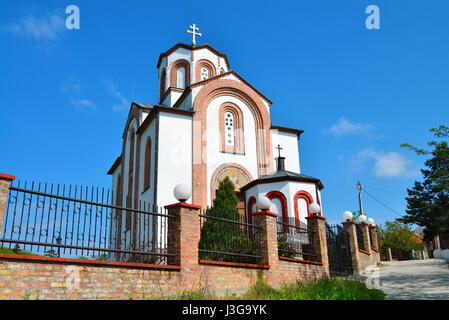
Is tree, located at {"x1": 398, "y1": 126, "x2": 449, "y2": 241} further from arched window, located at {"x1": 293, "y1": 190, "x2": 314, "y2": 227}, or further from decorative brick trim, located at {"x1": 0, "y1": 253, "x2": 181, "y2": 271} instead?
decorative brick trim, located at {"x1": 0, "y1": 253, "x2": 181, "y2": 271}

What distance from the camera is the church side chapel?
1736 centimetres

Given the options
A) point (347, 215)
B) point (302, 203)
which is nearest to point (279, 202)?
point (302, 203)

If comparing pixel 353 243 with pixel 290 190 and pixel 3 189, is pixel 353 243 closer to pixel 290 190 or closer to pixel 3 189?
pixel 290 190

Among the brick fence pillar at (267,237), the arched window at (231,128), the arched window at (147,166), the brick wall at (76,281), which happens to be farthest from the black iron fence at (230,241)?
the arched window at (231,128)

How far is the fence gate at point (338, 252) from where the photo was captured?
13.0 m

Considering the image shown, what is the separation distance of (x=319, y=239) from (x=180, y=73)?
53.9ft

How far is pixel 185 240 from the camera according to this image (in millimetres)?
7859

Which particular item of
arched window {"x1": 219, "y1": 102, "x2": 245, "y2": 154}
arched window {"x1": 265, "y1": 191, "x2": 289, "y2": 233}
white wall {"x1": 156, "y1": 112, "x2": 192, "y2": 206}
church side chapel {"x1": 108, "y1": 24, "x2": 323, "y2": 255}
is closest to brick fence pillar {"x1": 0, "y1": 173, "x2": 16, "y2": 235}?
church side chapel {"x1": 108, "y1": 24, "x2": 323, "y2": 255}

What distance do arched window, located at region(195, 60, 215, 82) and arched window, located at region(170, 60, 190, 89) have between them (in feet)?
2.41

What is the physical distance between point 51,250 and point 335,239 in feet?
33.5

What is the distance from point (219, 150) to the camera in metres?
19.2

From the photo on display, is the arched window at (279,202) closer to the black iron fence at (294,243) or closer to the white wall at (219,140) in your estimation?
the white wall at (219,140)
